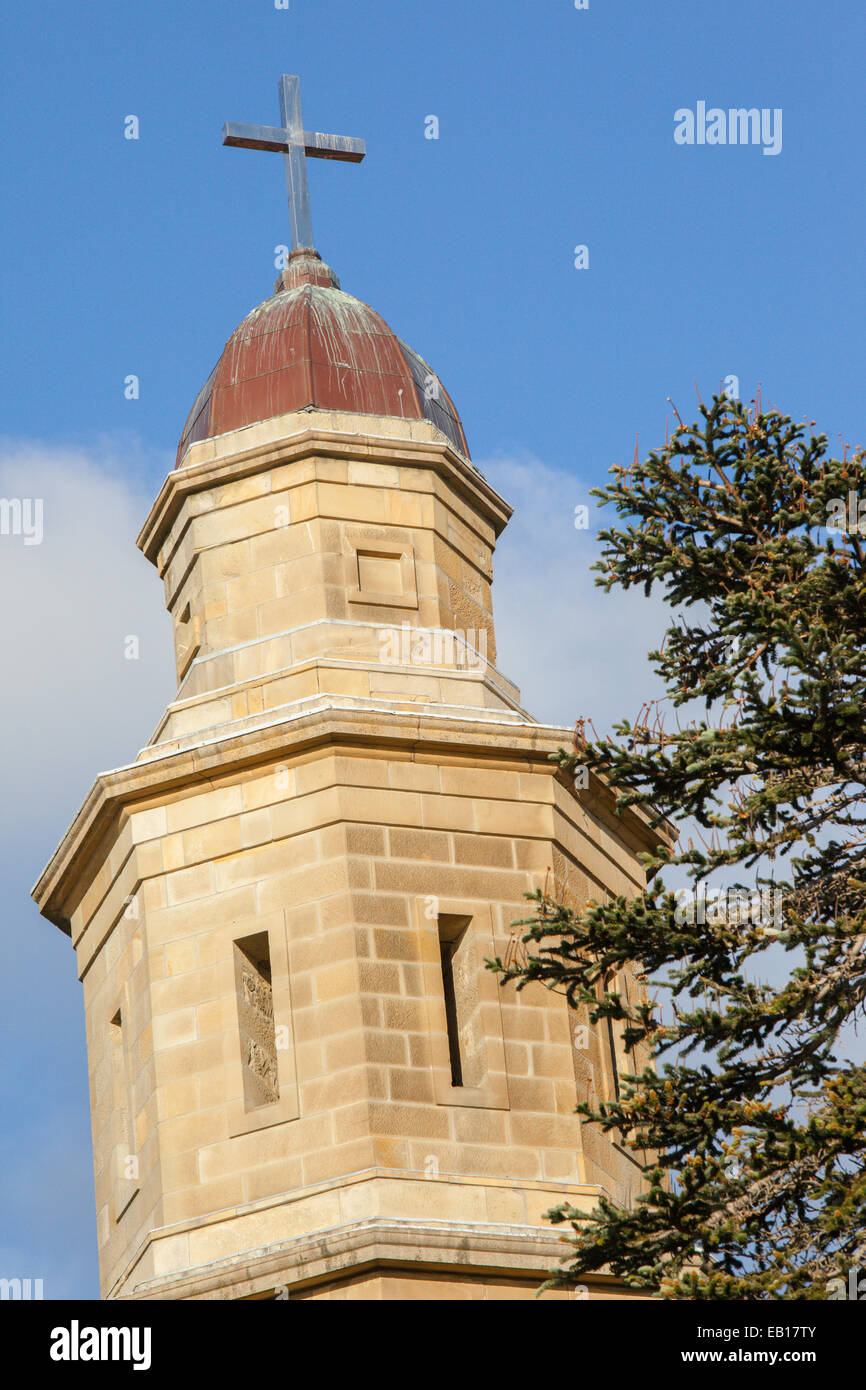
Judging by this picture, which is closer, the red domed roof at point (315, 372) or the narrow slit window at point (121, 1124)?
the narrow slit window at point (121, 1124)

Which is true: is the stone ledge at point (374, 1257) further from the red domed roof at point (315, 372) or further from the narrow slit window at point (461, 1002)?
the red domed roof at point (315, 372)

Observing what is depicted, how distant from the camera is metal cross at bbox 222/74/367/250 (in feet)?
71.0

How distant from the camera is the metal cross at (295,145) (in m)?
21.6

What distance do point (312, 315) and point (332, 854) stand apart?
5015 mm

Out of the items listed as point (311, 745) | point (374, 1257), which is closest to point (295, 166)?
point (311, 745)

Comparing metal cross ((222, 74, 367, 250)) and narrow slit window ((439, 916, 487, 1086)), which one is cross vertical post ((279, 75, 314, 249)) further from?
narrow slit window ((439, 916, 487, 1086))

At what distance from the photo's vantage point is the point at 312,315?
67.4 feet

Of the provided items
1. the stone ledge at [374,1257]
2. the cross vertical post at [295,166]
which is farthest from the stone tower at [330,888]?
the cross vertical post at [295,166]

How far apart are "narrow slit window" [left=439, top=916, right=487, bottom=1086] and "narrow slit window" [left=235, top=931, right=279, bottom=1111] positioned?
4.03ft

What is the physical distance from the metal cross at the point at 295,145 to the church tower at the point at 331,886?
64.3 inches

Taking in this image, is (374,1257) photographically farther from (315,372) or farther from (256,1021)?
(315,372)

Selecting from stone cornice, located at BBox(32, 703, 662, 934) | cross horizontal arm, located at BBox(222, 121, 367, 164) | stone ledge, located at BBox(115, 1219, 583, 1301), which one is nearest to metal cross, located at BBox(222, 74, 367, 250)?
cross horizontal arm, located at BBox(222, 121, 367, 164)

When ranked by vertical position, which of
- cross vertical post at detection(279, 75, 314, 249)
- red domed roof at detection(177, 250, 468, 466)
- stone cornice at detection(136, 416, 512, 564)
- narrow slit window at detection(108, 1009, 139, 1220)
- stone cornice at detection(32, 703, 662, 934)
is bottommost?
narrow slit window at detection(108, 1009, 139, 1220)
